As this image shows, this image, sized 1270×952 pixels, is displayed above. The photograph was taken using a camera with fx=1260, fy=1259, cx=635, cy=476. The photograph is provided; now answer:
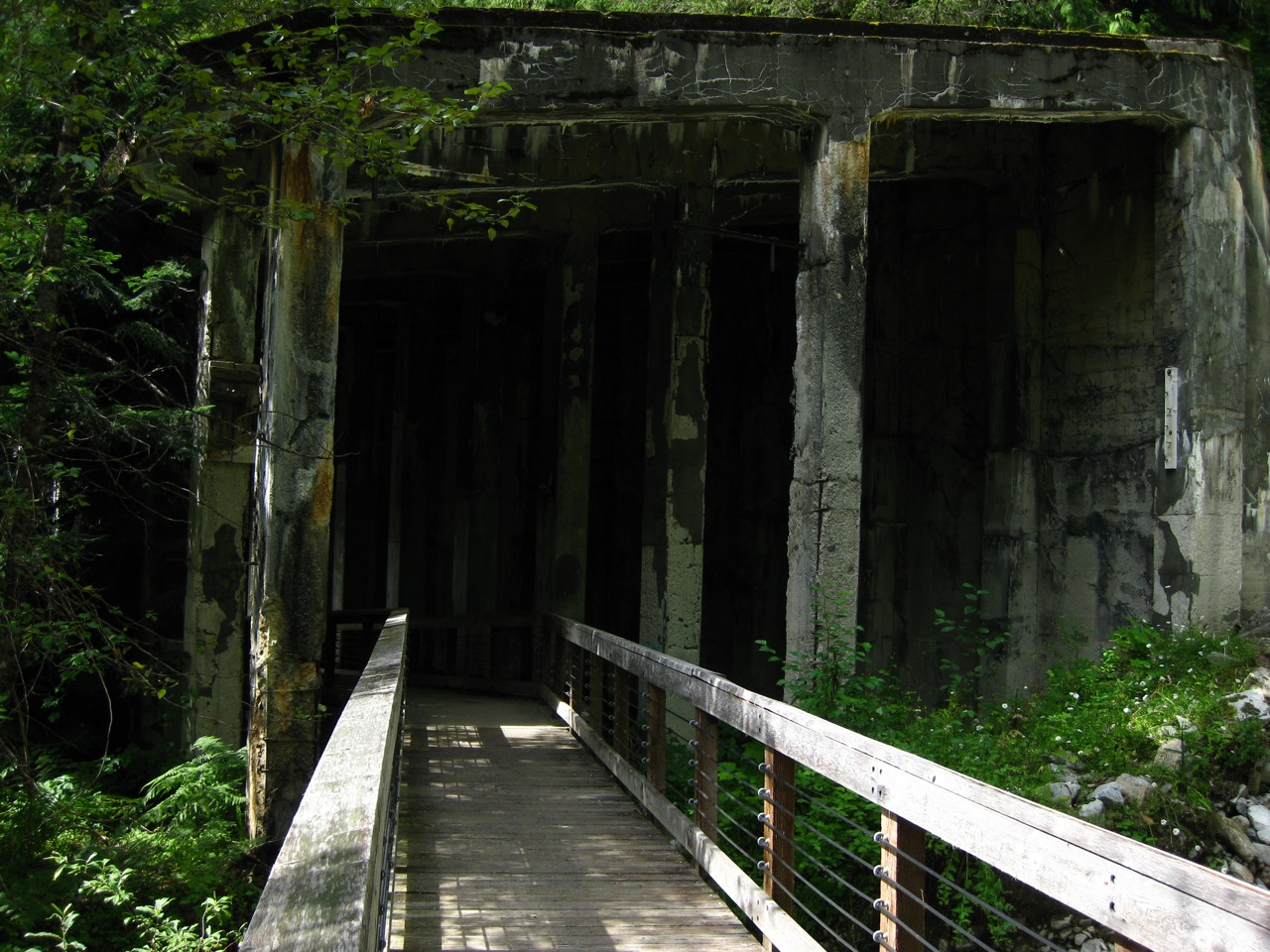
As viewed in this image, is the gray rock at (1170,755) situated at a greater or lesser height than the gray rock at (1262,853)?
greater

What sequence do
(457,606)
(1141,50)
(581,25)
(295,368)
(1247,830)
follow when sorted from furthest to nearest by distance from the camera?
(457,606), (1141,50), (581,25), (295,368), (1247,830)

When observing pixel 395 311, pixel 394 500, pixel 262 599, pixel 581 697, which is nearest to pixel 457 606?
pixel 394 500

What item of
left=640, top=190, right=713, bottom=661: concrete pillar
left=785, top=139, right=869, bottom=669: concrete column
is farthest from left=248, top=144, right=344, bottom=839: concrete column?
left=640, top=190, right=713, bottom=661: concrete pillar

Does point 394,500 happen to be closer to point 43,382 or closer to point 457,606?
point 457,606

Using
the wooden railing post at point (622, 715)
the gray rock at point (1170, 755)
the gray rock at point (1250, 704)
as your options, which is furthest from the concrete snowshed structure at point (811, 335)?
the gray rock at point (1170, 755)

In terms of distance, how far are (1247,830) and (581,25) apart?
21.3 feet

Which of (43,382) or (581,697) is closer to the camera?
(43,382)

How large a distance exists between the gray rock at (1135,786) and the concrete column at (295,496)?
4868 millimetres

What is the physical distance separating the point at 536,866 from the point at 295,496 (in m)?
3.16

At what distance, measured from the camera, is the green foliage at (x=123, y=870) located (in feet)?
22.5

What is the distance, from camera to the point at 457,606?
16.6 m

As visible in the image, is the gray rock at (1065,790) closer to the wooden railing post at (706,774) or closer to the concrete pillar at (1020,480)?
the wooden railing post at (706,774)

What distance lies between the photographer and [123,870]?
24.3ft

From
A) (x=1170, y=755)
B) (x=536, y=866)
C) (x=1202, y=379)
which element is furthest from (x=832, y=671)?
(x=1202, y=379)
